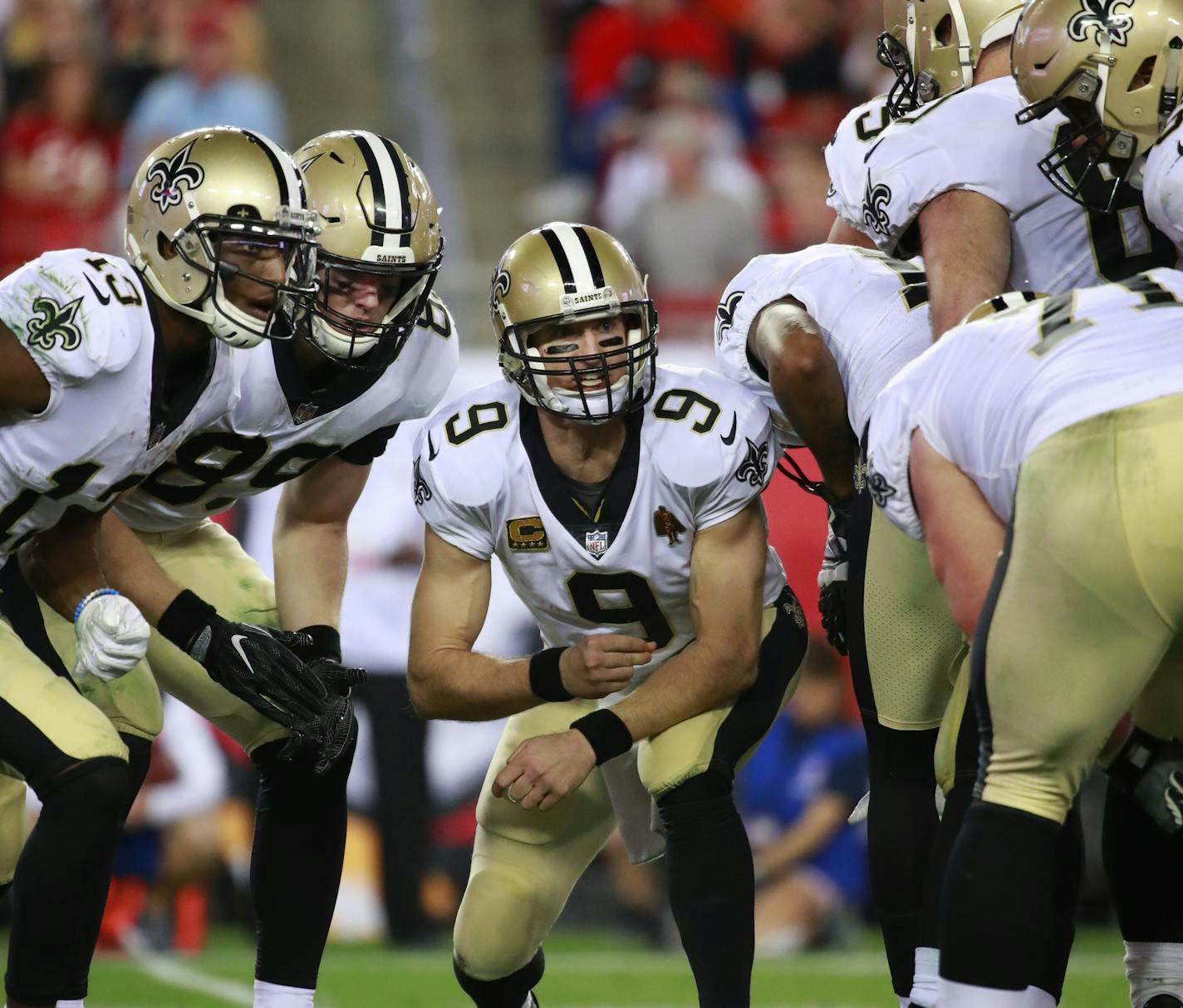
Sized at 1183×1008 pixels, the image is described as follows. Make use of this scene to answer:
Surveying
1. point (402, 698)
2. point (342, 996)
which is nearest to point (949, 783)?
point (342, 996)

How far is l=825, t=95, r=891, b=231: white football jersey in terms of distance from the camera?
11.3 feet

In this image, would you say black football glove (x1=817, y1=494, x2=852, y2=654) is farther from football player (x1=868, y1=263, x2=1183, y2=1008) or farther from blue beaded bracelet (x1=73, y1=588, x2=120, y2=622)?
blue beaded bracelet (x1=73, y1=588, x2=120, y2=622)

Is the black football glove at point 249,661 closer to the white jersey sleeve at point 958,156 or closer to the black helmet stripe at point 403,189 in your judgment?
the black helmet stripe at point 403,189

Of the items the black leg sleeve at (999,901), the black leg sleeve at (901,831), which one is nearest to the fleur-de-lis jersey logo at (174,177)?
the black leg sleeve at (901,831)

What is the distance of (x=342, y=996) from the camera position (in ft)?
16.2

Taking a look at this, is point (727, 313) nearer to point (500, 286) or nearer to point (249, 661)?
point (500, 286)

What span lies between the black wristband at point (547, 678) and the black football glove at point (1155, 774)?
3.43 ft

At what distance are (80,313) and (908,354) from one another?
1534 mm

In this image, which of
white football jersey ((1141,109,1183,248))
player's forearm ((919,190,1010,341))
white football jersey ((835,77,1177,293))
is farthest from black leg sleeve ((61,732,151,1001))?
white football jersey ((1141,109,1183,248))

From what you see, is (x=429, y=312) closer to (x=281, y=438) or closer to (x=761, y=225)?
(x=281, y=438)

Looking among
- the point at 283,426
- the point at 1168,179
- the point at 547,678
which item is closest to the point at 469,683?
the point at 547,678

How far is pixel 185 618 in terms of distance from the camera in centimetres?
345

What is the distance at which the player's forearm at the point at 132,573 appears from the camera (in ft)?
11.4

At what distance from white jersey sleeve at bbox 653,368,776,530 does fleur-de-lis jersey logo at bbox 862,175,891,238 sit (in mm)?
422
